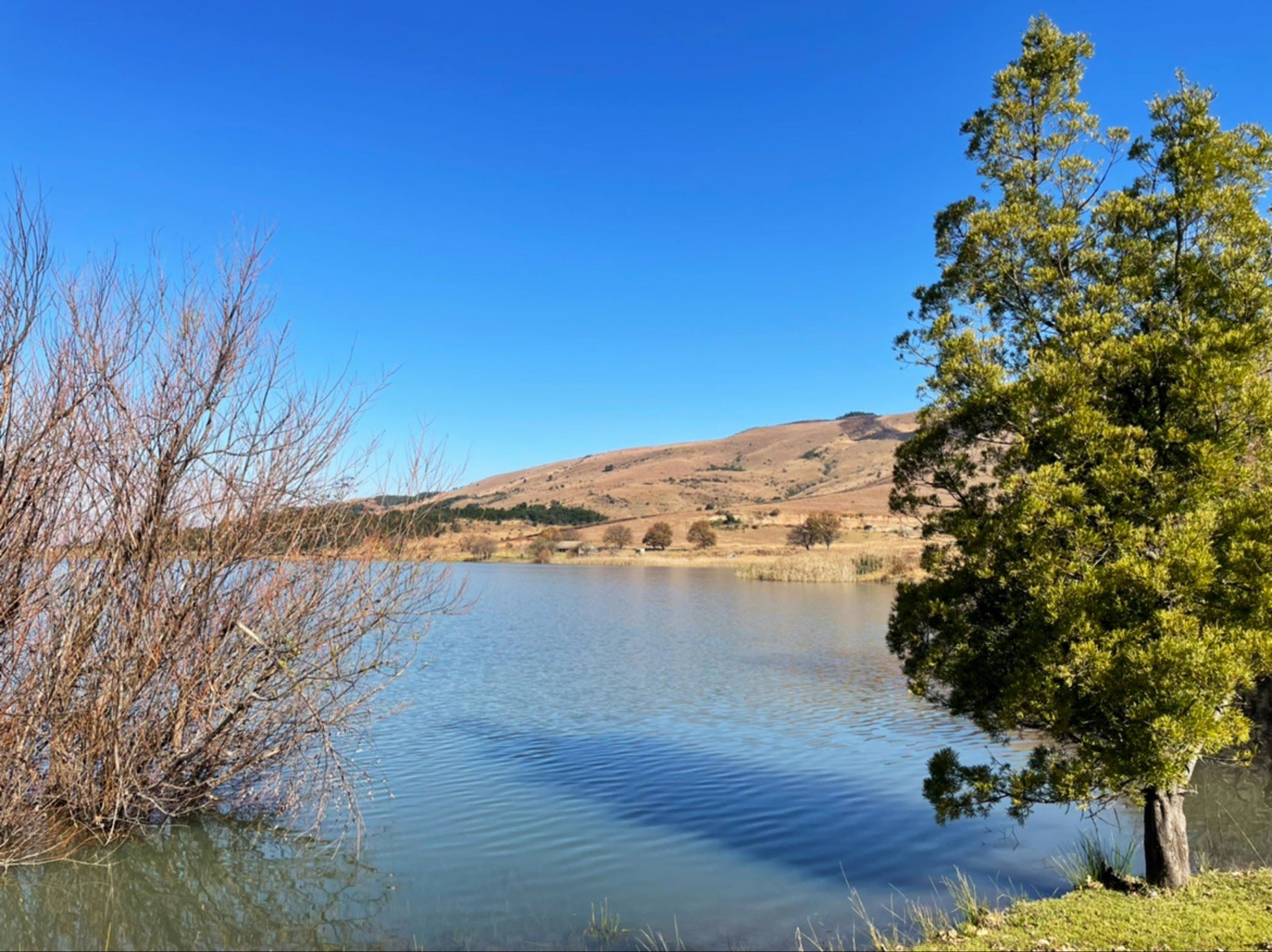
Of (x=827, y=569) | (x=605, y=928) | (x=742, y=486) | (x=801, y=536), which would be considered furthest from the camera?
(x=742, y=486)

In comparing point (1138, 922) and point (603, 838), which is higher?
point (1138, 922)

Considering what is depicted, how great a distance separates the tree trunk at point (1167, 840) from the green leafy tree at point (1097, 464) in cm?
2

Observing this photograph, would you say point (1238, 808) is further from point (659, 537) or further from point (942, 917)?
point (659, 537)

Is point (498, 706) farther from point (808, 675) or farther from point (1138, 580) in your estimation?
point (1138, 580)

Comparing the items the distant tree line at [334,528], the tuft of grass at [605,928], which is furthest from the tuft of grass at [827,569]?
the tuft of grass at [605,928]

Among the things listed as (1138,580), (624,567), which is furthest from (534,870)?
(624,567)

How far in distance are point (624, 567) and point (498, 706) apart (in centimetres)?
6000

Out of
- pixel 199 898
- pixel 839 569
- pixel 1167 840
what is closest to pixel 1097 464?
pixel 1167 840

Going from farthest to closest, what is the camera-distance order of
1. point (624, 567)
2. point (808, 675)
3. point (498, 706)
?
point (624, 567) < point (808, 675) < point (498, 706)

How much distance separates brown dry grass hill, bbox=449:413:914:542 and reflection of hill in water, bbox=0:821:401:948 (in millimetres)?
89281

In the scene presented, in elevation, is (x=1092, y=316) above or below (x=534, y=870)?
above

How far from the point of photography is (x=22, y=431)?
8391mm

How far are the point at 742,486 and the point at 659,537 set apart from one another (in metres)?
67.7

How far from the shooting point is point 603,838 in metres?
11.7
